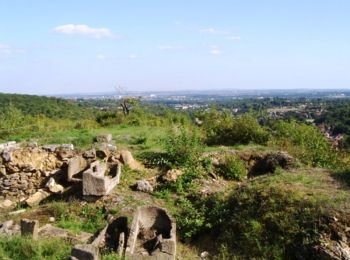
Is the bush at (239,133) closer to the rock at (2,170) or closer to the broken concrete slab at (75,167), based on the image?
the broken concrete slab at (75,167)

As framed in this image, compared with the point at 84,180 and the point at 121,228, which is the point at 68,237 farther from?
the point at 84,180

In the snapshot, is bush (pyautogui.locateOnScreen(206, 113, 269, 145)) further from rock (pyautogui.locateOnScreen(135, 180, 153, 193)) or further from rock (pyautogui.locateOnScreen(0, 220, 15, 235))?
rock (pyautogui.locateOnScreen(0, 220, 15, 235))

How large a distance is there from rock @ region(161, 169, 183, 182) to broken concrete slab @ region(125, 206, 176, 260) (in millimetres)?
1679

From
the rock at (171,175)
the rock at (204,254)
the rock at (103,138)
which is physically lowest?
the rock at (204,254)

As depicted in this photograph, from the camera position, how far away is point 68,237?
7520 mm

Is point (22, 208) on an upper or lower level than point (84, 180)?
lower

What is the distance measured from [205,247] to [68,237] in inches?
94.2

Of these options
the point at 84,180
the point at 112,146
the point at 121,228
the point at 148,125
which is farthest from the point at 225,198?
the point at 148,125

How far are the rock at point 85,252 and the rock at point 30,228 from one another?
4.16ft

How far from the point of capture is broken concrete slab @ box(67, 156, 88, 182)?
1041 centimetres

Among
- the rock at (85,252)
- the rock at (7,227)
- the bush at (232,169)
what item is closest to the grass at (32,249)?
the rock at (85,252)

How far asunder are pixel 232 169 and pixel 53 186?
4.21 m

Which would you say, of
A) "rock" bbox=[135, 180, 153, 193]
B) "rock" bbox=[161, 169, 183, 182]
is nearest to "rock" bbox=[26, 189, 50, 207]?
"rock" bbox=[135, 180, 153, 193]

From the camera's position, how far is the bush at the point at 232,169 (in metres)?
10.4
